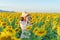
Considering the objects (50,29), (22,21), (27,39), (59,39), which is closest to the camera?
(27,39)

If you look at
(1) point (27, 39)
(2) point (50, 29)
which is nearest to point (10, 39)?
(1) point (27, 39)

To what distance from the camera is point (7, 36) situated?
2.94 meters

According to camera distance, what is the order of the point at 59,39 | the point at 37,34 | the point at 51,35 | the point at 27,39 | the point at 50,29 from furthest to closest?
1. the point at 50,29
2. the point at 51,35
3. the point at 37,34
4. the point at 59,39
5. the point at 27,39

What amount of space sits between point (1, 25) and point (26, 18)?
1716 mm

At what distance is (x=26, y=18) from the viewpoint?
16.9 ft

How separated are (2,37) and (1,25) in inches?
151

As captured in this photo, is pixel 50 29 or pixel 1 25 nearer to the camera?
pixel 1 25

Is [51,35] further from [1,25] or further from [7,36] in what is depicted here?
[7,36]

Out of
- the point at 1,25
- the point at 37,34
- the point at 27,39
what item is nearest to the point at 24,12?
the point at 37,34

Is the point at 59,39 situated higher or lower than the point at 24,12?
lower

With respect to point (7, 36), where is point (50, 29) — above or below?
below

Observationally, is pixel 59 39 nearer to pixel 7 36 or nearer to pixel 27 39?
pixel 27 39

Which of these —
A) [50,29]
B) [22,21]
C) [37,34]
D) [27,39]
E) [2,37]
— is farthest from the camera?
[50,29]

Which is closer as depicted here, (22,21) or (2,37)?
(2,37)
